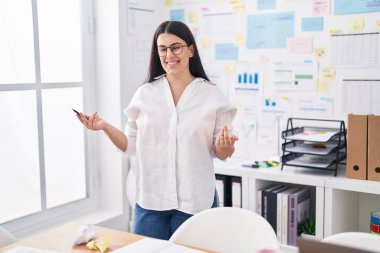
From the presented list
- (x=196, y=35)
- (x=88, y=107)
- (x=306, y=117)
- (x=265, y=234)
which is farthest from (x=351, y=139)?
(x=88, y=107)

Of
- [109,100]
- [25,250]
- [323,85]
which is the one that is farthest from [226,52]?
[25,250]

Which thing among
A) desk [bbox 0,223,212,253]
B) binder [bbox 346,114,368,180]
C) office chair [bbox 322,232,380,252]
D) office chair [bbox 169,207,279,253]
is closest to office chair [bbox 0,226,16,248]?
desk [bbox 0,223,212,253]

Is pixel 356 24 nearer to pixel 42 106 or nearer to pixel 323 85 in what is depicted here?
pixel 323 85

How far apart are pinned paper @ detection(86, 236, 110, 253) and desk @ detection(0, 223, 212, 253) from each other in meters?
0.01

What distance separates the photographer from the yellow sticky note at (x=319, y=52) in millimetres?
3043

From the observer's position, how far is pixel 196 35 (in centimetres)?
356

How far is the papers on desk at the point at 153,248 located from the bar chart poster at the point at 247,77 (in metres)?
1.77

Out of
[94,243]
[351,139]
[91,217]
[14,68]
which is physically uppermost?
[14,68]

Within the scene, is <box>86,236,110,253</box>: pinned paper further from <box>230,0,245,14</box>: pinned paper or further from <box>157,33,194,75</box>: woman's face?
<box>230,0,245,14</box>: pinned paper

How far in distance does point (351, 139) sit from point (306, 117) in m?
0.50

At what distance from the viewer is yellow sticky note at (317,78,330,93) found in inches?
120

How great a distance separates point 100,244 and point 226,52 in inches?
79.1

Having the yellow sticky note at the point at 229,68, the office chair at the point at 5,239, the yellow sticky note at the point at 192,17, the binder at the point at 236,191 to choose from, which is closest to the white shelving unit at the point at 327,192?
the binder at the point at 236,191

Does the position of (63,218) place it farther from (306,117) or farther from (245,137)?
(306,117)
